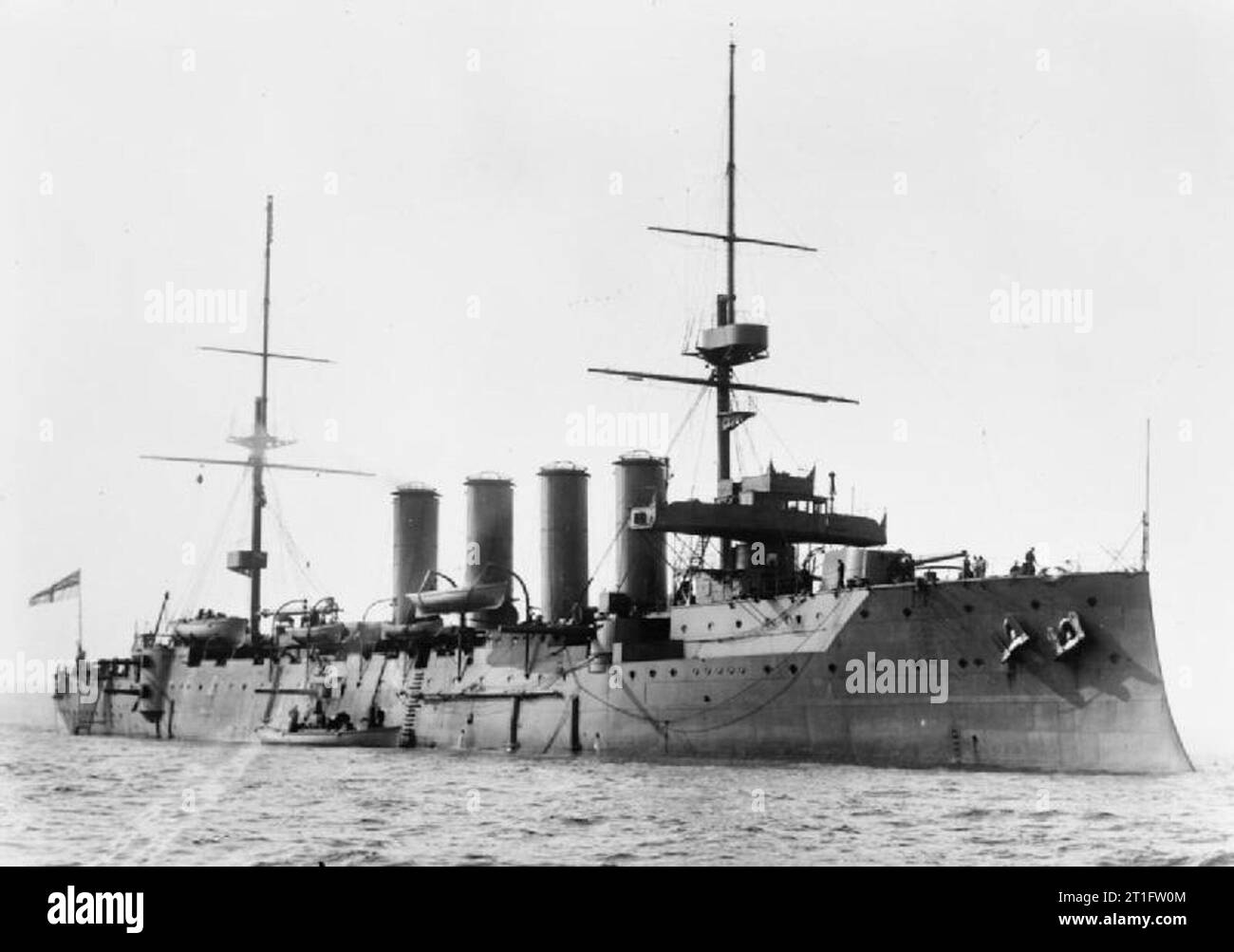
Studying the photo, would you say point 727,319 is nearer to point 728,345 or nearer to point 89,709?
point 728,345

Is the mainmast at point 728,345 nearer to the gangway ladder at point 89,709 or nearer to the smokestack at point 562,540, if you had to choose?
the smokestack at point 562,540

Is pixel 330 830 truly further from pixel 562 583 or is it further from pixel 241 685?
pixel 241 685

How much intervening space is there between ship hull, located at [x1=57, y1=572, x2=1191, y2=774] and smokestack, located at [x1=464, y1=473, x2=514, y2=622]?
5.29 metres

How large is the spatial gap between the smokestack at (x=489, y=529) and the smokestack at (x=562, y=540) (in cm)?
187

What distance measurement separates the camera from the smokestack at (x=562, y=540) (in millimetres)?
33750

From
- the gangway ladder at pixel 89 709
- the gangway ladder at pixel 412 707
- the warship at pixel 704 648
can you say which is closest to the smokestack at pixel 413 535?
the warship at pixel 704 648

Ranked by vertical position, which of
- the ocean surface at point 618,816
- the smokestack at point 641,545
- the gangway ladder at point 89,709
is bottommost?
the gangway ladder at point 89,709

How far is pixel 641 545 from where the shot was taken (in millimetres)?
32719

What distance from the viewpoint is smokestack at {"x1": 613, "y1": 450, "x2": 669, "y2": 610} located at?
32500 millimetres

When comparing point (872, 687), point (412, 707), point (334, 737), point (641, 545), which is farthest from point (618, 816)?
point (334, 737)

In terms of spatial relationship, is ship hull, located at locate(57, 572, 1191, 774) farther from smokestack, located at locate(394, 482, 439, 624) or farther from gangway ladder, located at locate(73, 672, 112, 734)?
gangway ladder, located at locate(73, 672, 112, 734)

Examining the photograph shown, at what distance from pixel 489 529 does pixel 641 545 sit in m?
5.01
